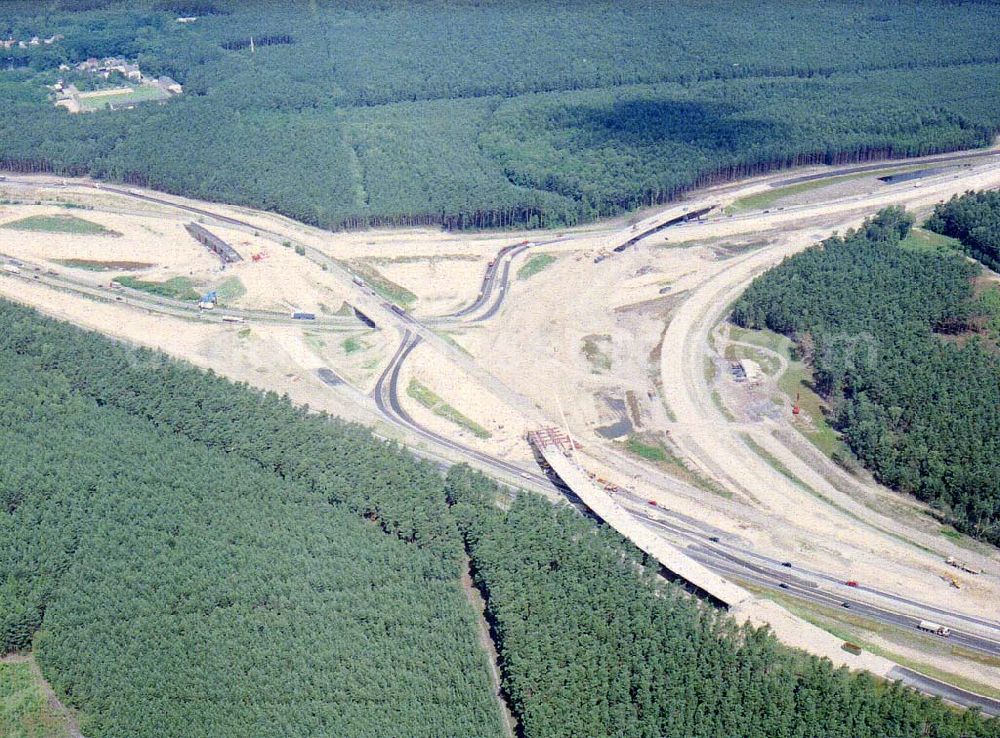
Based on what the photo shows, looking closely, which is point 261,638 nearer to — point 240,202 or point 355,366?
point 355,366

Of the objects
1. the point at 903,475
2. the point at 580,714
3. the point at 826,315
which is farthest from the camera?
the point at 826,315

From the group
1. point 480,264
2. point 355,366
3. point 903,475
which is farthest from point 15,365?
point 903,475

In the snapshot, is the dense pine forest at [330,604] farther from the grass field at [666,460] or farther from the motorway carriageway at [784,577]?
the grass field at [666,460]

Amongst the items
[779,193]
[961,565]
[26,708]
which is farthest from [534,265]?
[26,708]

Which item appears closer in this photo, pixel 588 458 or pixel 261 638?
pixel 261 638

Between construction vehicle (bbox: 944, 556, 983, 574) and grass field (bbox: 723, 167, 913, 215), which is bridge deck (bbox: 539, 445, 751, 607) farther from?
grass field (bbox: 723, 167, 913, 215)

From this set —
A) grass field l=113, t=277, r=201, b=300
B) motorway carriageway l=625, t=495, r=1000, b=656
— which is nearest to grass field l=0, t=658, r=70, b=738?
motorway carriageway l=625, t=495, r=1000, b=656
